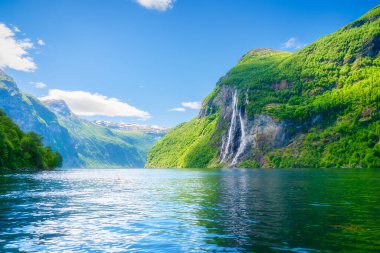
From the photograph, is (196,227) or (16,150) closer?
(196,227)

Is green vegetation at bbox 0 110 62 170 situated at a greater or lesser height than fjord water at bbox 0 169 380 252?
greater

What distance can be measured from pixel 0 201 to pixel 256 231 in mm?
32434

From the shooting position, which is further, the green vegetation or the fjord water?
the green vegetation

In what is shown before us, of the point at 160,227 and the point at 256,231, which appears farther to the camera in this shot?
the point at 160,227

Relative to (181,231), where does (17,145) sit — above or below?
above

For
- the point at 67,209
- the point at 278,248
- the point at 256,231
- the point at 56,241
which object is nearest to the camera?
the point at 278,248

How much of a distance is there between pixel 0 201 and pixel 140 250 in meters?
29.6

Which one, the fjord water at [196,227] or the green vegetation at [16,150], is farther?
the green vegetation at [16,150]

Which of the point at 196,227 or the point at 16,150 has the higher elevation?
the point at 16,150

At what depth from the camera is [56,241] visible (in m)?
21.9

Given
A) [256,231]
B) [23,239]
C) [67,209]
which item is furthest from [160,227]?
[67,209]

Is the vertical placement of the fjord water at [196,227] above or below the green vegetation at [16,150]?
below

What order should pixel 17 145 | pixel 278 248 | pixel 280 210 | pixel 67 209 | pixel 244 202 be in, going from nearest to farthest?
pixel 278 248
pixel 280 210
pixel 67 209
pixel 244 202
pixel 17 145

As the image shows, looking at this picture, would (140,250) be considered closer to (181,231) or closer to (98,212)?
(181,231)
